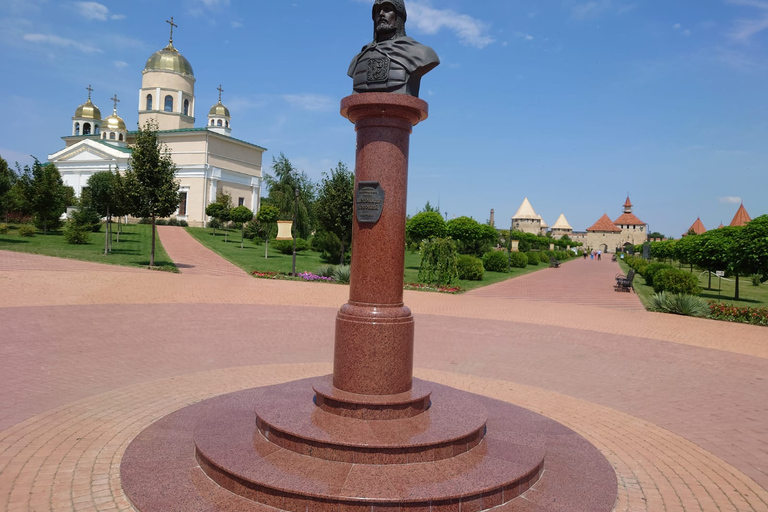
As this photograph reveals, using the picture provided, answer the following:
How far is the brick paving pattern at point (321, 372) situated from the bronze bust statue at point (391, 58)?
12.7 feet

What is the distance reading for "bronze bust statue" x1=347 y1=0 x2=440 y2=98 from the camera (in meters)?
4.78

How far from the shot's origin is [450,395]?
523 cm

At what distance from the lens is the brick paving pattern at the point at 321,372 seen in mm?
4184

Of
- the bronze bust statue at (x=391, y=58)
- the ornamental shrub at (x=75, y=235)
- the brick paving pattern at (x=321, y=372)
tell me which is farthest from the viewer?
the ornamental shrub at (x=75, y=235)

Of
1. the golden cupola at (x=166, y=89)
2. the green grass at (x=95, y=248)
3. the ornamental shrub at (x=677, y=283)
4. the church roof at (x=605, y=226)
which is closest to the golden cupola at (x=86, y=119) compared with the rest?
the golden cupola at (x=166, y=89)

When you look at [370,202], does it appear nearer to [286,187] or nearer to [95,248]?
[95,248]

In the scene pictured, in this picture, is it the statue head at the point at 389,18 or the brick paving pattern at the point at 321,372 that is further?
the statue head at the point at 389,18

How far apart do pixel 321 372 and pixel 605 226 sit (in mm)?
125527

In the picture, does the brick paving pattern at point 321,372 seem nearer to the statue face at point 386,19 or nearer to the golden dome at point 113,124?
the statue face at point 386,19

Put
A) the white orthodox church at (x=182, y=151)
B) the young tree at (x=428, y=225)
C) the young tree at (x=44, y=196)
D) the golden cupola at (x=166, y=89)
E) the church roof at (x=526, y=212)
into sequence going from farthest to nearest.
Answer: the church roof at (x=526, y=212) → the golden cupola at (x=166, y=89) → the white orthodox church at (x=182, y=151) → the young tree at (x=44, y=196) → the young tree at (x=428, y=225)

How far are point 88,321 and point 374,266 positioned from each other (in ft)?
26.8

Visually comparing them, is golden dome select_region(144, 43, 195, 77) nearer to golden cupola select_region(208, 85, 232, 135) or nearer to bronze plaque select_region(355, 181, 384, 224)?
golden cupola select_region(208, 85, 232, 135)

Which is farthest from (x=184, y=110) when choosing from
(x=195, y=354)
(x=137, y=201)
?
(x=195, y=354)

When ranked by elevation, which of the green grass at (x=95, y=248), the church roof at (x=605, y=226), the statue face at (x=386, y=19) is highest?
the church roof at (x=605, y=226)
